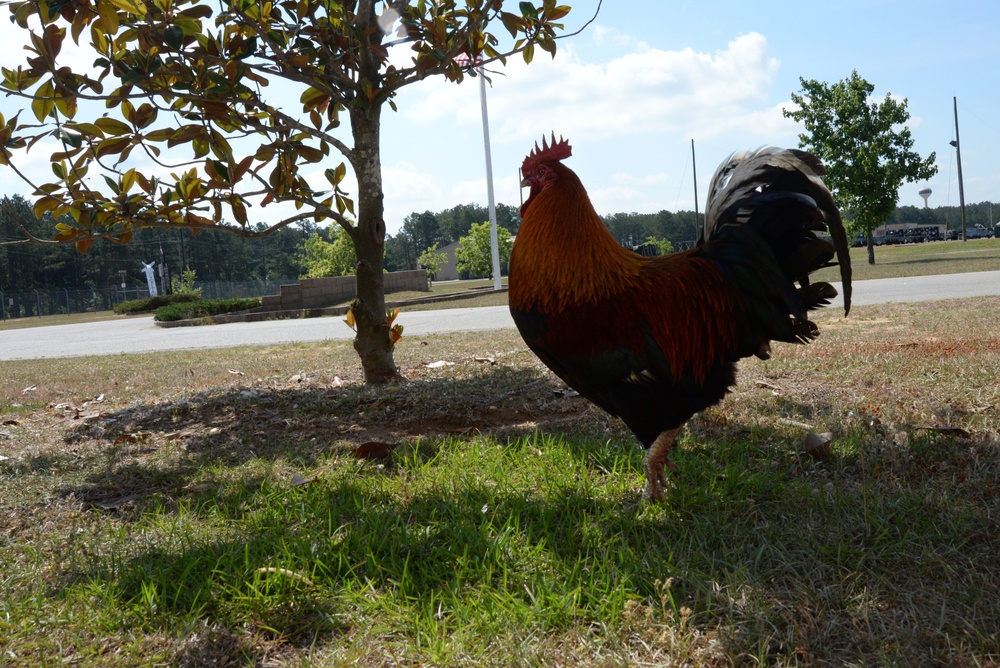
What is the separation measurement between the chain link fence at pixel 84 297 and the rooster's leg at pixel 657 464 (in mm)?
53294

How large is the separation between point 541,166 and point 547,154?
12 centimetres

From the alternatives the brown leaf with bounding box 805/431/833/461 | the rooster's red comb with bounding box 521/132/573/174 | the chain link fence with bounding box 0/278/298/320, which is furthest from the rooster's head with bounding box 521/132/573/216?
the chain link fence with bounding box 0/278/298/320

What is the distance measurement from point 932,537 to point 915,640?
2.33ft

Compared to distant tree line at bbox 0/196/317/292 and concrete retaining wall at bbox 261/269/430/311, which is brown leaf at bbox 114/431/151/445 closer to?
concrete retaining wall at bbox 261/269/430/311

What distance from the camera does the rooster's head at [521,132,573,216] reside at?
3.35 metres

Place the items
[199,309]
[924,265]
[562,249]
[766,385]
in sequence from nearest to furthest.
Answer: [562,249] < [766,385] < [199,309] < [924,265]

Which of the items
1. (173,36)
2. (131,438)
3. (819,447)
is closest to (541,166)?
(819,447)

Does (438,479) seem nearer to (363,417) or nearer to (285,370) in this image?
(363,417)

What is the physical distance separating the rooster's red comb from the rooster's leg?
4.96 feet

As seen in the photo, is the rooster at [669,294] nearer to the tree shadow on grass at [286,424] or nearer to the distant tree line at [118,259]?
the tree shadow on grass at [286,424]

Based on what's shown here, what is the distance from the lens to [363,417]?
192 inches

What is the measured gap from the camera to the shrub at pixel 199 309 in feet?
74.1

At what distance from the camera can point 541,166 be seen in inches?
133

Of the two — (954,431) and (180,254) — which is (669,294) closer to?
(954,431)
